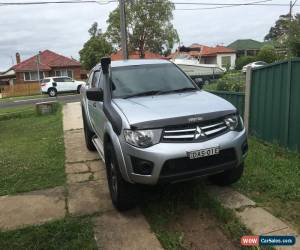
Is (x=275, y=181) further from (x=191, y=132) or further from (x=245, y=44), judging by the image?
(x=245, y=44)

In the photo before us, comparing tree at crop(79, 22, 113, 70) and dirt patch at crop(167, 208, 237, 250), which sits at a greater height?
tree at crop(79, 22, 113, 70)

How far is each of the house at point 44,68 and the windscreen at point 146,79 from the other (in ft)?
137

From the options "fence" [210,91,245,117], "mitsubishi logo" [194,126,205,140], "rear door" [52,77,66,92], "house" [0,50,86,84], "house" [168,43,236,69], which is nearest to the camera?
"mitsubishi logo" [194,126,205,140]

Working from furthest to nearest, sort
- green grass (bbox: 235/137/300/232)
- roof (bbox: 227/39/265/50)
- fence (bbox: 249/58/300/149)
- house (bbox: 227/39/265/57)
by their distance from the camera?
roof (bbox: 227/39/265/50), house (bbox: 227/39/265/57), fence (bbox: 249/58/300/149), green grass (bbox: 235/137/300/232)

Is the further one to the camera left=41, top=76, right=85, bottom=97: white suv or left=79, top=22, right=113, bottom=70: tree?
left=79, top=22, right=113, bottom=70: tree

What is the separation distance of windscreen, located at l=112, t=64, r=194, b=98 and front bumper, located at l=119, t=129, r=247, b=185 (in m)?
1.20

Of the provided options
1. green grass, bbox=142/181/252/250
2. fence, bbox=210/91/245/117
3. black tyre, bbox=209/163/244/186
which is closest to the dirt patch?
green grass, bbox=142/181/252/250

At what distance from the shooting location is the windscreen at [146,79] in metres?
5.03

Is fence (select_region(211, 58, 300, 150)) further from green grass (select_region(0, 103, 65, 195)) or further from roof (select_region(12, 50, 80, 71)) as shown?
roof (select_region(12, 50, 80, 71))

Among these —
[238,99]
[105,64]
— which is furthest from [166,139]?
[238,99]

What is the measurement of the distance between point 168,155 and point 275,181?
2122 mm

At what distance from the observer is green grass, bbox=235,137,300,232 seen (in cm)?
433

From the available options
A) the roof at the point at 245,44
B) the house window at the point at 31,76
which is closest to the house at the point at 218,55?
the roof at the point at 245,44

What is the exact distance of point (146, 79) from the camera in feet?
17.2
